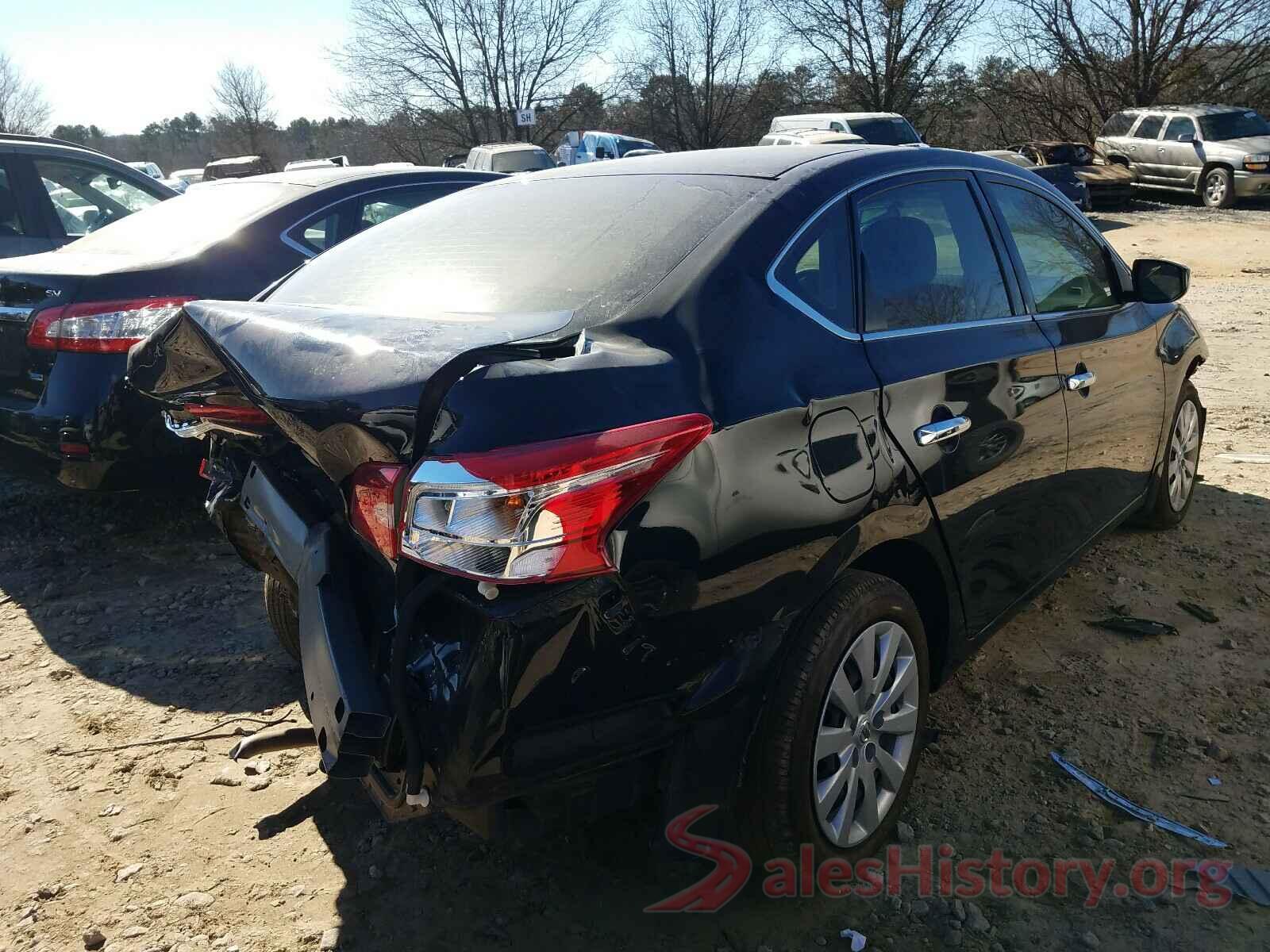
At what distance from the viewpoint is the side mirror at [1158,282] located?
3.66 meters

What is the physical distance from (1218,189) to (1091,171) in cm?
245

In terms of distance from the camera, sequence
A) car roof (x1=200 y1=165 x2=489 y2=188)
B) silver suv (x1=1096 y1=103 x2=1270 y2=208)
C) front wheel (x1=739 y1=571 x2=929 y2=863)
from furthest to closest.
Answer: silver suv (x1=1096 y1=103 x2=1270 y2=208), car roof (x1=200 y1=165 x2=489 y2=188), front wheel (x1=739 y1=571 x2=929 y2=863)

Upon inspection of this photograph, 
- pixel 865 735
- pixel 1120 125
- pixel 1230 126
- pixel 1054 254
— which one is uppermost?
pixel 1120 125

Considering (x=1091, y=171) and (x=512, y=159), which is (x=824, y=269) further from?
(x=1091, y=171)

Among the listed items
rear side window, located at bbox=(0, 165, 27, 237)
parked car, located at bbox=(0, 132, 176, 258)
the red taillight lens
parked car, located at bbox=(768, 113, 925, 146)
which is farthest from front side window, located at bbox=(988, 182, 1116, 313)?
parked car, located at bbox=(768, 113, 925, 146)

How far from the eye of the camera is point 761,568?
6.40 feet

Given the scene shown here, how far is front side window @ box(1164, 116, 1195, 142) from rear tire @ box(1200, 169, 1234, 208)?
100 cm

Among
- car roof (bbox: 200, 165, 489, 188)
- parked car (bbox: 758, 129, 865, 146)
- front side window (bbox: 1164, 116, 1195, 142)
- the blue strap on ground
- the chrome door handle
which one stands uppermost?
parked car (bbox: 758, 129, 865, 146)

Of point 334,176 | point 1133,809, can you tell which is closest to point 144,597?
point 334,176

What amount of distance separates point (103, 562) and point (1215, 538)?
16.4ft

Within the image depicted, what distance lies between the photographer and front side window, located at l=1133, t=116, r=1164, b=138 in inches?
837

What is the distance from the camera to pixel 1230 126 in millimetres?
20266

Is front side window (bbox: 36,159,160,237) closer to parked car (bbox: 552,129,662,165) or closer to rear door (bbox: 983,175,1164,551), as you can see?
rear door (bbox: 983,175,1164,551)

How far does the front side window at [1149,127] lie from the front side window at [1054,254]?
21266mm
